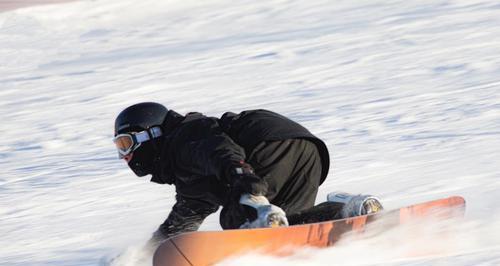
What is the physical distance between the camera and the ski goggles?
4.54m

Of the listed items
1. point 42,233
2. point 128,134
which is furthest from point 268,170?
point 42,233

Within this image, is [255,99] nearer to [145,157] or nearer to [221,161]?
[145,157]

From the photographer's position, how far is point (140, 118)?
4594 mm

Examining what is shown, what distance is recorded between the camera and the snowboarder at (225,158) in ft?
13.4

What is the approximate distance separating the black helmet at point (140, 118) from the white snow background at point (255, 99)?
0.68 metres

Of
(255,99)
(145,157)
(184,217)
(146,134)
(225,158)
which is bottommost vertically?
(255,99)

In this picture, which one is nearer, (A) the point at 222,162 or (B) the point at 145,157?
(A) the point at 222,162

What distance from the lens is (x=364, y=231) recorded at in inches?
169

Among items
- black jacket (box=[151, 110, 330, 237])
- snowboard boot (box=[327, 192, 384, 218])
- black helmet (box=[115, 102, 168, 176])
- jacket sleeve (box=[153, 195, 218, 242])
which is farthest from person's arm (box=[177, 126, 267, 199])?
snowboard boot (box=[327, 192, 384, 218])

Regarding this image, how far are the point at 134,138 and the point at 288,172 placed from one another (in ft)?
2.50

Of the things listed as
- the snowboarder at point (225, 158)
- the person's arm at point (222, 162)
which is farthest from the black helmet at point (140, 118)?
the person's arm at point (222, 162)

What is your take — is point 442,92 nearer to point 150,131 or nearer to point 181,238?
point 150,131

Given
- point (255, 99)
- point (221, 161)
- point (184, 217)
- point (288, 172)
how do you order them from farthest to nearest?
point (255, 99)
point (184, 217)
point (288, 172)
point (221, 161)

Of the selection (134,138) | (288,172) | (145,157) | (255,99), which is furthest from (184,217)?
(255,99)
